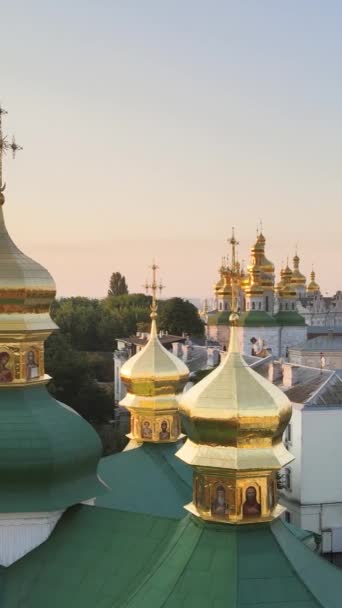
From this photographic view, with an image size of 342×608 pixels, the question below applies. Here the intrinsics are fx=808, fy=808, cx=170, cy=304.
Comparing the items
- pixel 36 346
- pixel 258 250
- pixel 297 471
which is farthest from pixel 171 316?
pixel 36 346

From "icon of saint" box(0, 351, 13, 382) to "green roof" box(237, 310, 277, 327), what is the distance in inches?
1365

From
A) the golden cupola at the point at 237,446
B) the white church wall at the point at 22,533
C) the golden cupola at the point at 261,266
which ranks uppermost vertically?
the golden cupola at the point at 261,266

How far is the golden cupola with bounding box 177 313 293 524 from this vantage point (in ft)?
24.3

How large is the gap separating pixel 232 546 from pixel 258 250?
42653 mm

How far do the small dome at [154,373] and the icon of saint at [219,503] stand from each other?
6.60 meters

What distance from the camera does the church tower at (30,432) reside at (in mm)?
9719

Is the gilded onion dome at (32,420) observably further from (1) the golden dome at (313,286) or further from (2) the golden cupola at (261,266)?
(1) the golden dome at (313,286)

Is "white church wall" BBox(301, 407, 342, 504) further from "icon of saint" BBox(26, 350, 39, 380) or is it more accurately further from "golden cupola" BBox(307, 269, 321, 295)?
"golden cupola" BBox(307, 269, 321, 295)

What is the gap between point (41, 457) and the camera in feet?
32.1

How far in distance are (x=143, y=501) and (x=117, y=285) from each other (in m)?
88.3

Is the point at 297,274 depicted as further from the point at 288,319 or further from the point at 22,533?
the point at 22,533

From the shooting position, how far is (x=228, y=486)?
7.44 metres

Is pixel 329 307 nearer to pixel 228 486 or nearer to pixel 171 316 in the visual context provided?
pixel 171 316

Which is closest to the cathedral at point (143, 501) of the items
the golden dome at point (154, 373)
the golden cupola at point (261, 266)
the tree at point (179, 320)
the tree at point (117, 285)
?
the golden dome at point (154, 373)
